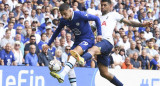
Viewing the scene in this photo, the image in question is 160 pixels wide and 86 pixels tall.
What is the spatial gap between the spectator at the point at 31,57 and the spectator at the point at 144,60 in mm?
4610

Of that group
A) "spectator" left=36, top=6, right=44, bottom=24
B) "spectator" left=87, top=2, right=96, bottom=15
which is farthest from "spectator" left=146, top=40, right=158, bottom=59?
"spectator" left=36, top=6, right=44, bottom=24

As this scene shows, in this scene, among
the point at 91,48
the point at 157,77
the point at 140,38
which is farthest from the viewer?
the point at 140,38

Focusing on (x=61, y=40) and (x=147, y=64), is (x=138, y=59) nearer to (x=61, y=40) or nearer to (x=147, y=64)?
(x=147, y=64)

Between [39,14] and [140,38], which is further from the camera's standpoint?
[140,38]

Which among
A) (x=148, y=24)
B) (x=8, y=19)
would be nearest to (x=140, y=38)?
(x=8, y=19)

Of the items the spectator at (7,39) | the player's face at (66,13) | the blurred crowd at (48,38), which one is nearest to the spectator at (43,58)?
the blurred crowd at (48,38)

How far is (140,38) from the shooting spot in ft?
63.8

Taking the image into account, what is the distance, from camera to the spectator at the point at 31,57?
1381 centimetres

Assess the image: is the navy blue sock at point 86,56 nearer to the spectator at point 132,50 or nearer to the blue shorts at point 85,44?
the blue shorts at point 85,44

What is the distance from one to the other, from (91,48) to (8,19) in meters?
6.56

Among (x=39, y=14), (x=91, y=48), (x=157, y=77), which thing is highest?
(x=39, y=14)

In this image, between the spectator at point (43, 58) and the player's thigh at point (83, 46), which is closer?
the player's thigh at point (83, 46)

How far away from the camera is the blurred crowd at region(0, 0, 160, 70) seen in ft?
46.4

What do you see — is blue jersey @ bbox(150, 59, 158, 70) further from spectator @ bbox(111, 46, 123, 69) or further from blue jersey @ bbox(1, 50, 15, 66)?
blue jersey @ bbox(1, 50, 15, 66)
